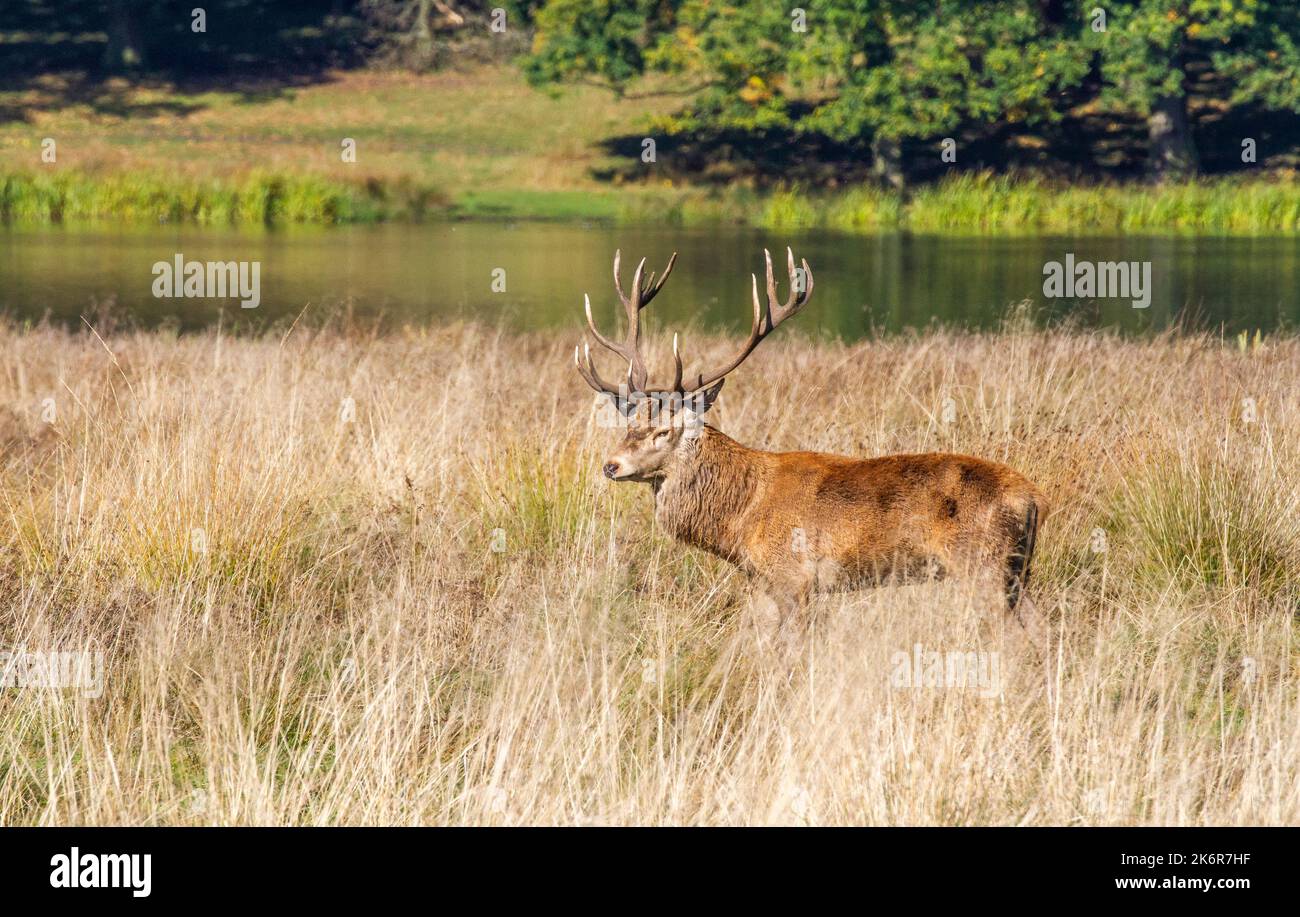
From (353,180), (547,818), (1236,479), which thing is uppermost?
(353,180)

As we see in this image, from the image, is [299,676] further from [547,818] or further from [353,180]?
[353,180]

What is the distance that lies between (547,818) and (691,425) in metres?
2.14

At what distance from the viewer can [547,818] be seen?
14.1ft

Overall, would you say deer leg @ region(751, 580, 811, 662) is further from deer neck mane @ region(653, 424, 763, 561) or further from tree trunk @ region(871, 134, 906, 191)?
tree trunk @ region(871, 134, 906, 191)

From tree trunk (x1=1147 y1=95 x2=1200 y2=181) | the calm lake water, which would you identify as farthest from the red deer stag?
tree trunk (x1=1147 y1=95 x2=1200 y2=181)

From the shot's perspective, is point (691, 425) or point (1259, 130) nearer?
point (691, 425)

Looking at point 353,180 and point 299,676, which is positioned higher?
point 353,180

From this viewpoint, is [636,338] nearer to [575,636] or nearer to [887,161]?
[575,636]

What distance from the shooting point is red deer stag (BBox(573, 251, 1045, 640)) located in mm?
5551

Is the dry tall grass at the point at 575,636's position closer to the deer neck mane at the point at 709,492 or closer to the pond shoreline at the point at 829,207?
the deer neck mane at the point at 709,492

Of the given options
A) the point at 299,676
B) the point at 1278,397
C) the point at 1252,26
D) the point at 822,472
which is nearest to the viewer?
the point at 299,676

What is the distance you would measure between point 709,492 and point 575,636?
34.4 inches

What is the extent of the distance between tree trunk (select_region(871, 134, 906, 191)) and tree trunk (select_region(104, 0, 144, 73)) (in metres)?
27.4
